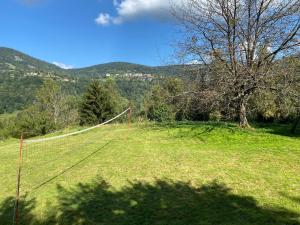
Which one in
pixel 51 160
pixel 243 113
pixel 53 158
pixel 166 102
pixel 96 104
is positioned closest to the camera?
pixel 51 160

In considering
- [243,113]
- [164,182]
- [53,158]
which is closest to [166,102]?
[243,113]

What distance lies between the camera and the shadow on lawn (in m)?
6.34

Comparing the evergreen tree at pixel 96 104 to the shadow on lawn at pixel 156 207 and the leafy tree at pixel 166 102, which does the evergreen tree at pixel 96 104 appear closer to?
the leafy tree at pixel 166 102

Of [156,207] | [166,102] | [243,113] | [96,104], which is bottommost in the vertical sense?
[96,104]

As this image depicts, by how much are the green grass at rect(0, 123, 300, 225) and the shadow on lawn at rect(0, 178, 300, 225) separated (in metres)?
0.02

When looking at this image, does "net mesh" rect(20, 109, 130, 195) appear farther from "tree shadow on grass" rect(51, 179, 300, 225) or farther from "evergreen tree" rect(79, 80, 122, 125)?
"evergreen tree" rect(79, 80, 122, 125)

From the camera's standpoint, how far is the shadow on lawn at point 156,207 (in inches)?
250

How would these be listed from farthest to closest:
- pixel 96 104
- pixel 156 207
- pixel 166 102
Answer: pixel 96 104 < pixel 166 102 < pixel 156 207

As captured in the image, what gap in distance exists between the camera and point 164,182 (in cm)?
866

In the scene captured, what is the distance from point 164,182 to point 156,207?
158cm

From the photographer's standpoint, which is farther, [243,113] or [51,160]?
[243,113]

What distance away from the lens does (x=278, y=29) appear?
1398cm

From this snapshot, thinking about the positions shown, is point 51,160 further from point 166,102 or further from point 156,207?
point 156,207

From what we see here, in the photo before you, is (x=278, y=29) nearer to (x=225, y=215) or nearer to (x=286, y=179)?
(x=286, y=179)
